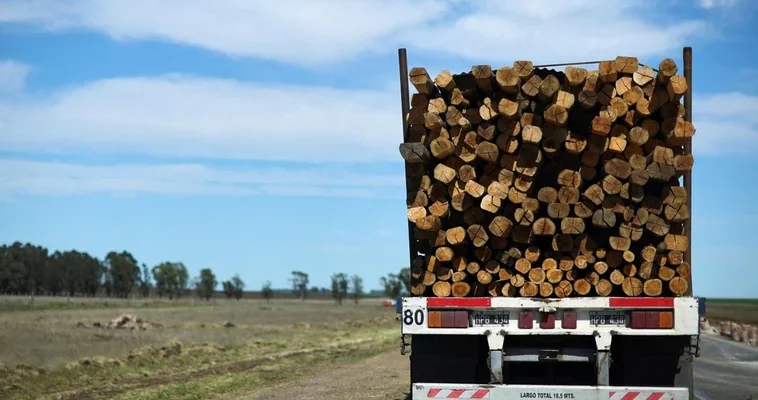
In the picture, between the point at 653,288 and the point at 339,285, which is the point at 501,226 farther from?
the point at 339,285

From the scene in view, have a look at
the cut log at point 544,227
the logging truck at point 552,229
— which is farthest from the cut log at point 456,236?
the cut log at point 544,227

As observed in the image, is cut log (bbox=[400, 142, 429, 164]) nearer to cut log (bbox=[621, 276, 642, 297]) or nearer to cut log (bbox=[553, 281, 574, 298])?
cut log (bbox=[553, 281, 574, 298])

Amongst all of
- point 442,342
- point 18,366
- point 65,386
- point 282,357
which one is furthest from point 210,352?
point 442,342

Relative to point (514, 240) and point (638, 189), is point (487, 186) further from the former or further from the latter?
point (638, 189)

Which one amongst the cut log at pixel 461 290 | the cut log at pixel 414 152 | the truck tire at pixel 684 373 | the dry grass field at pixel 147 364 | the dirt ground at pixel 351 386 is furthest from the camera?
the dry grass field at pixel 147 364

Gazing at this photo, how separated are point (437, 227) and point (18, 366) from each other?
15.6 metres

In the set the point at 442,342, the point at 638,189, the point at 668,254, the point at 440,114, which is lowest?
the point at 442,342

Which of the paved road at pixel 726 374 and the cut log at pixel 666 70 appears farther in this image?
the paved road at pixel 726 374

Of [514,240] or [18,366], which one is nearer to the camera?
[514,240]

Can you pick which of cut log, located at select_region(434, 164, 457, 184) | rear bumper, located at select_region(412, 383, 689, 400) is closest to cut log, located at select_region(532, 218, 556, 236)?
cut log, located at select_region(434, 164, 457, 184)

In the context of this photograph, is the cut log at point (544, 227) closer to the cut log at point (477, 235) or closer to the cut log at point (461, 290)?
the cut log at point (477, 235)

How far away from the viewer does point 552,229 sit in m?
8.61

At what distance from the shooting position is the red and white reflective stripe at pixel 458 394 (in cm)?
834

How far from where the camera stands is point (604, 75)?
873 centimetres
